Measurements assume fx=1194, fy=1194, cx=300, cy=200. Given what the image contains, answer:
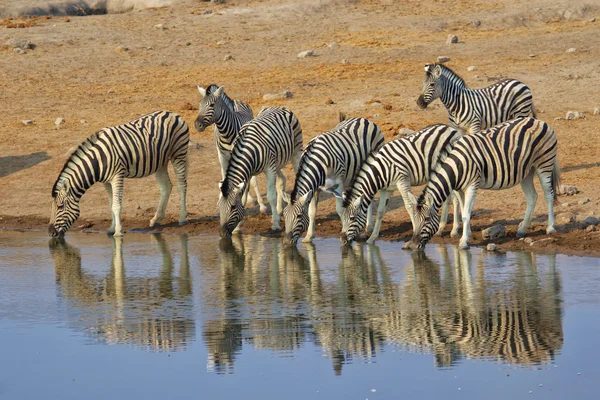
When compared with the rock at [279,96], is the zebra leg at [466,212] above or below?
below

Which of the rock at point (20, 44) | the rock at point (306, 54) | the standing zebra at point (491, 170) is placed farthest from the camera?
the rock at point (20, 44)

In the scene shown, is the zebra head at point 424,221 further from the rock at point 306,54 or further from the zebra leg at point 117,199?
the rock at point 306,54

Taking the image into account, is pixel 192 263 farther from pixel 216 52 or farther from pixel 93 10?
pixel 93 10

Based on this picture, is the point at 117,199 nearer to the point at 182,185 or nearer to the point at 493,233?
the point at 182,185

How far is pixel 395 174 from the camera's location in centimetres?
1605

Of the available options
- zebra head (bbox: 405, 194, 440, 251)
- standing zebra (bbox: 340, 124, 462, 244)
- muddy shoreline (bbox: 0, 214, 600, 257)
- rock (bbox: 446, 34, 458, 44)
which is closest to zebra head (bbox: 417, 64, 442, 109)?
muddy shoreline (bbox: 0, 214, 600, 257)

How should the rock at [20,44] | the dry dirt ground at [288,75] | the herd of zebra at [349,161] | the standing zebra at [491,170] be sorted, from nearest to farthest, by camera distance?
the standing zebra at [491,170] → the herd of zebra at [349,161] → the dry dirt ground at [288,75] → the rock at [20,44]

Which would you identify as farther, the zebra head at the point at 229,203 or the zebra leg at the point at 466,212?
the zebra head at the point at 229,203

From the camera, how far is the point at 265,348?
428 inches

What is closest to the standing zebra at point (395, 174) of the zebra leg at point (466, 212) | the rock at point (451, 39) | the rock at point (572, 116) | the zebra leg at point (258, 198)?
the zebra leg at point (466, 212)

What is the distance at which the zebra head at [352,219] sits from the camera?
1586 centimetres

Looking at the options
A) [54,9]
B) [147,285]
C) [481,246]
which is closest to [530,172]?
[481,246]

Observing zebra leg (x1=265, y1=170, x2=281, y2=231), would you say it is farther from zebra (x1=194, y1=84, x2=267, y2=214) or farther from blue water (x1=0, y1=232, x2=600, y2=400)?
zebra (x1=194, y1=84, x2=267, y2=214)

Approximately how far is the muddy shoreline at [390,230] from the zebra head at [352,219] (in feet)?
2.15
